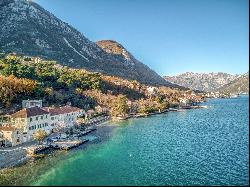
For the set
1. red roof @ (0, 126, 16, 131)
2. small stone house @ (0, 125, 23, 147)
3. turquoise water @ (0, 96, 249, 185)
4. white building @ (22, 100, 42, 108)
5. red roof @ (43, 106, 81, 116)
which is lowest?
turquoise water @ (0, 96, 249, 185)

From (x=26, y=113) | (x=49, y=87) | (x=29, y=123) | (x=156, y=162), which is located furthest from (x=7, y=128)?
(x=49, y=87)

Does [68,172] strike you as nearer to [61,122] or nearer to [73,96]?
[61,122]

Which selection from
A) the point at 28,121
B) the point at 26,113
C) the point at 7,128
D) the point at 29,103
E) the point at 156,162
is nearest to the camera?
the point at 156,162

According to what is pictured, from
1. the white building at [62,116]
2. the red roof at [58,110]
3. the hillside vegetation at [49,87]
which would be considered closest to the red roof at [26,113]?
the white building at [62,116]

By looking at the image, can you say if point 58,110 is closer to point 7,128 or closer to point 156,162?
point 7,128

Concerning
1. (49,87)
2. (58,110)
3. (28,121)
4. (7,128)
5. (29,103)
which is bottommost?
(7,128)

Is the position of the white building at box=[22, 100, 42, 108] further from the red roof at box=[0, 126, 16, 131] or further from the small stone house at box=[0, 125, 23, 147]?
the small stone house at box=[0, 125, 23, 147]

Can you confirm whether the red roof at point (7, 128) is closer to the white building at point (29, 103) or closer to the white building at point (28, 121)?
the white building at point (28, 121)

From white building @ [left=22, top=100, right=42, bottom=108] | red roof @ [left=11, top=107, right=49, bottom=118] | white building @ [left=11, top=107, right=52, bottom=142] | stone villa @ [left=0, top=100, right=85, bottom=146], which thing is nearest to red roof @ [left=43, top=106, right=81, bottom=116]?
stone villa @ [left=0, top=100, right=85, bottom=146]
